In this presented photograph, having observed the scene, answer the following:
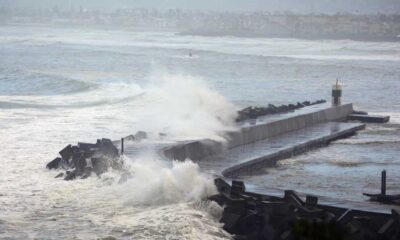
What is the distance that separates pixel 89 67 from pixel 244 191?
102ft

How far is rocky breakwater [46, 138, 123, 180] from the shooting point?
13555mm

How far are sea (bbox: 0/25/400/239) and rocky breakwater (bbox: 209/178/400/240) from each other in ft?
0.77

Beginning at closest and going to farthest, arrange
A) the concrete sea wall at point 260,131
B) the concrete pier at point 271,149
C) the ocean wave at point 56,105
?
the concrete pier at point 271,149 → the concrete sea wall at point 260,131 → the ocean wave at point 56,105

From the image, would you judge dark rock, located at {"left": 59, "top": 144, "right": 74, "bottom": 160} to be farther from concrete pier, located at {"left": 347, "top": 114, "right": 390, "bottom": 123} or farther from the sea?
concrete pier, located at {"left": 347, "top": 114, "right": 390, "bottom": 123}

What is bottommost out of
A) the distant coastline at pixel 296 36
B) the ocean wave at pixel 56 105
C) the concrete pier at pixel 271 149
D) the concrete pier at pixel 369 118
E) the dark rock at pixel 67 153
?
the distant coastline at pixel 296 36

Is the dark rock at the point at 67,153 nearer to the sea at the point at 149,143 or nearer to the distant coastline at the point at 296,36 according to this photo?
the sea at the point at 149,143

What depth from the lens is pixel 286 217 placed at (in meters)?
10.1

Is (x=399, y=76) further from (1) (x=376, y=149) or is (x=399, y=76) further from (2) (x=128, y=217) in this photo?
(2) (x=128, y=217)

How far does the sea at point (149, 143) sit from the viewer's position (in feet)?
36.5

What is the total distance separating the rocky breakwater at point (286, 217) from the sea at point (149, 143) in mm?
234

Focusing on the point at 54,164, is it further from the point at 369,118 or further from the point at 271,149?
the point at 369,118

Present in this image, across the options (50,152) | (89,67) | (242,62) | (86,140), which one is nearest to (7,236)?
(50,152)

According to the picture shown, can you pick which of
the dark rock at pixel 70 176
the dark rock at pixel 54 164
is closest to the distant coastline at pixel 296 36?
the dark rock at pixel 54 164

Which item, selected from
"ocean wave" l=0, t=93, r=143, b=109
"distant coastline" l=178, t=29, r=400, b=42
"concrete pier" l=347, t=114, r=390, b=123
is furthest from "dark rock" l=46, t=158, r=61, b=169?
"distant coastline" l=178, t=29, r=400, b=42
